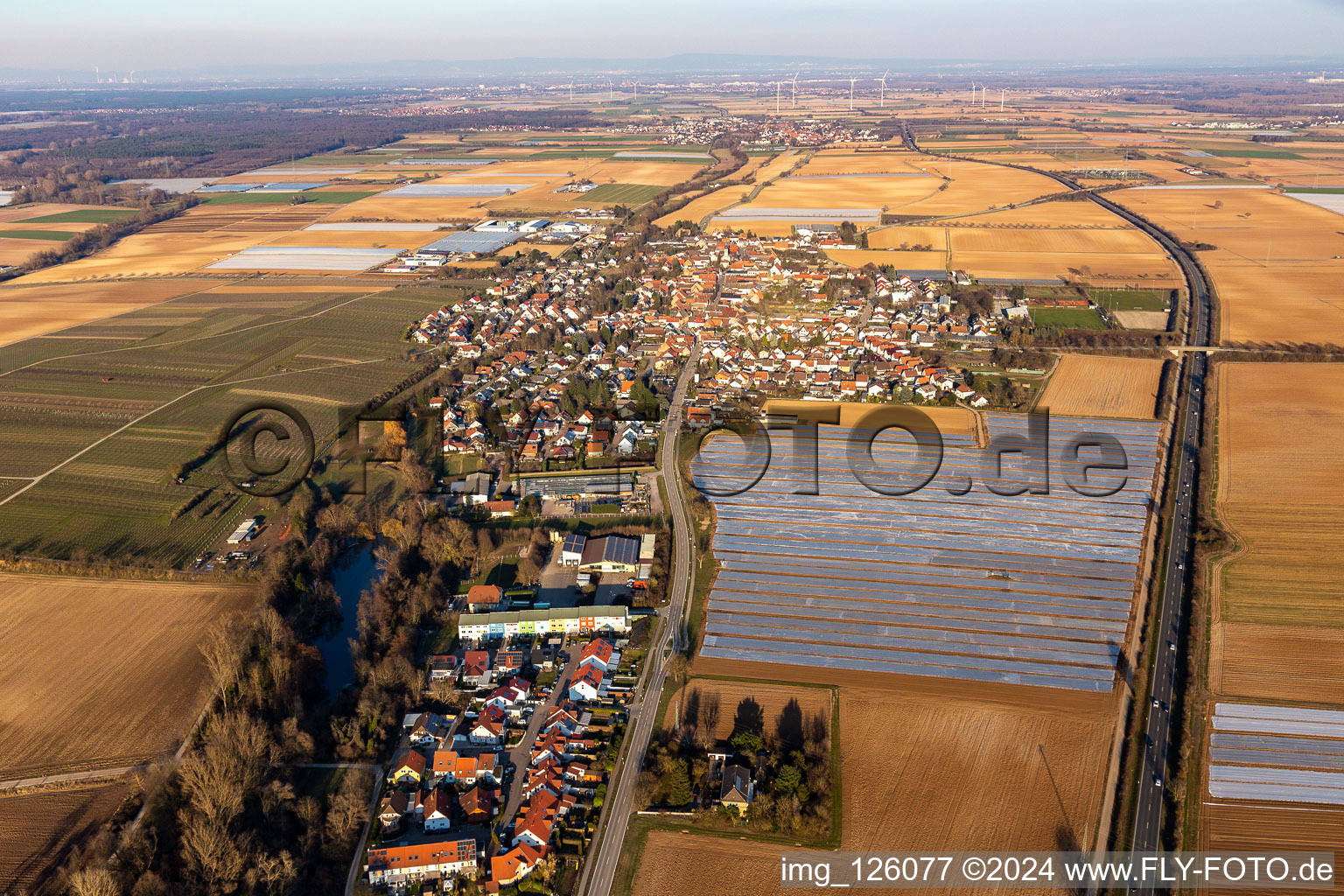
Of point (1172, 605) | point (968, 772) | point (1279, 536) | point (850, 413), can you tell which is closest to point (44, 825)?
point (968, 772)

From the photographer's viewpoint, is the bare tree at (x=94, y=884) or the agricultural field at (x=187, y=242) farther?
the agricultural field at (x=187, y=242)

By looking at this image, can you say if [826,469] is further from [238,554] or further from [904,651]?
[238,554]

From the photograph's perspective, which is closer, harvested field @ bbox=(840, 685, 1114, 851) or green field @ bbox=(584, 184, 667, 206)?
harvested field @ bbox=(840, 685, 1114, 851)

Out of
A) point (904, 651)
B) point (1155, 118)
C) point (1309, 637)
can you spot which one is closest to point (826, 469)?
point (904, 651)

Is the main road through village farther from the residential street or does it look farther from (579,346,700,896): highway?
the residential street

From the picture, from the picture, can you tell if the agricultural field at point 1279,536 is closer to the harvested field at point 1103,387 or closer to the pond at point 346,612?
the harvested field at point 1103,387

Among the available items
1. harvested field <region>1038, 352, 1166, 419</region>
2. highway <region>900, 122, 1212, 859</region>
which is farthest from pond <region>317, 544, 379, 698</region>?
harvested field <region>1038, 352, 1166, 419</region>

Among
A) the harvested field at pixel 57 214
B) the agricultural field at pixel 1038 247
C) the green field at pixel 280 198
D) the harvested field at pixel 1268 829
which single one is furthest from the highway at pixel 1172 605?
the harvested field at pixel 57 214
